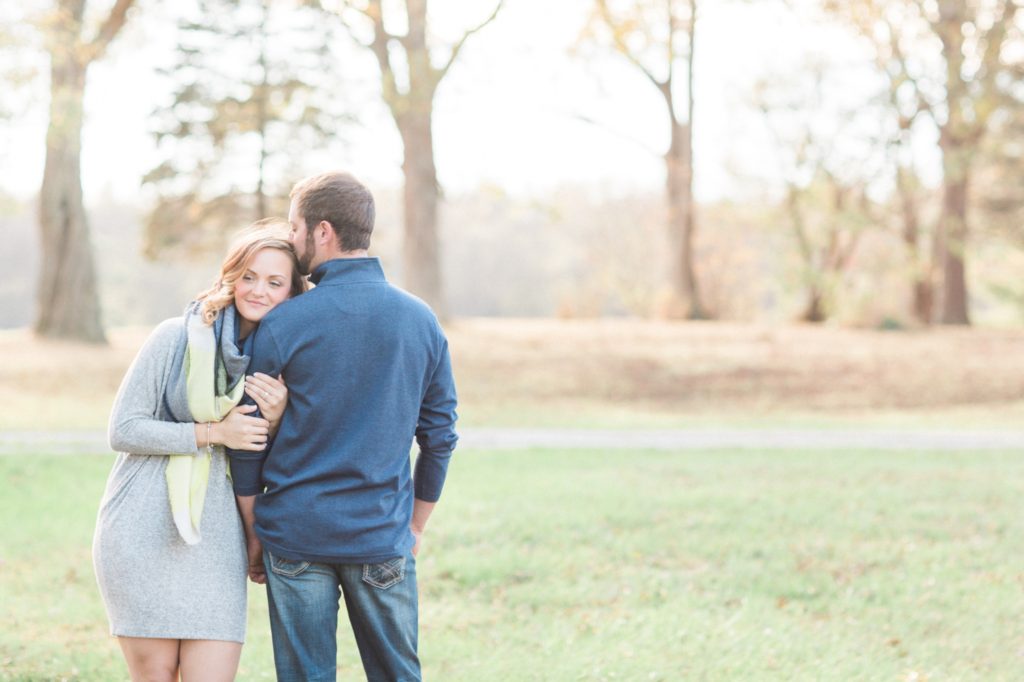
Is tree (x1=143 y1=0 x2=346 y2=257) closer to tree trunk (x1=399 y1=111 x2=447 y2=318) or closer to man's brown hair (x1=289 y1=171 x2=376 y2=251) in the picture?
tree trunk (x1=399 y1=111 x2=447 y2=318)

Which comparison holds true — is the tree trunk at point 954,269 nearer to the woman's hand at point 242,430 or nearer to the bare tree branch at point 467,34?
the bare tree branch at point 467,34

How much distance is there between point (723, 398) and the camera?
19328 mm

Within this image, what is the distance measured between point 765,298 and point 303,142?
27.4 metres

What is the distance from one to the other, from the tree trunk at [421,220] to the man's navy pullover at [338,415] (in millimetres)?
22544

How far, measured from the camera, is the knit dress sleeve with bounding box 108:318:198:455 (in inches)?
133

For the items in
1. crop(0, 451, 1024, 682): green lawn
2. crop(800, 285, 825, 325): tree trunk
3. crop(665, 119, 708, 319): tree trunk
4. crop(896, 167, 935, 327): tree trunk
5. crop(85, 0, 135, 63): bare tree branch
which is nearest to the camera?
crop(0, 451, 1024, 682): green lawn

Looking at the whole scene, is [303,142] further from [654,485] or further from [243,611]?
[243,611]

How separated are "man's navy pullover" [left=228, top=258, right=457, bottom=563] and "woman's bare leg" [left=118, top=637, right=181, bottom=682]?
1.41 ft

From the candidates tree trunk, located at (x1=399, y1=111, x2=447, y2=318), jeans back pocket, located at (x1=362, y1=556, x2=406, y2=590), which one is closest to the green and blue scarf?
jeans back pocket, located at (x1=362, y1=556, x2=406, y2=590)

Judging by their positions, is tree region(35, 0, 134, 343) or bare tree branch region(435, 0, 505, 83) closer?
bare tree branch region(435, 0, 505, 83)

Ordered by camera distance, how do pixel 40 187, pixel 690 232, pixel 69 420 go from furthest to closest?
1. pixel 690 232
2. pixel 40 187
3. pixel 69 420

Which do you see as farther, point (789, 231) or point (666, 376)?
point (789, 231)

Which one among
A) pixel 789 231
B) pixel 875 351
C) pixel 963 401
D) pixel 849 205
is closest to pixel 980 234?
pixel 849 205

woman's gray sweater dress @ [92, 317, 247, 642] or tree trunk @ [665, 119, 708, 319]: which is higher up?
tree trunk @ [665, 119, 708, 319]
